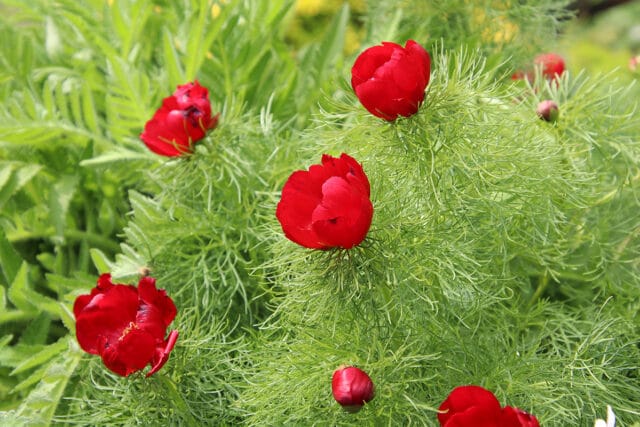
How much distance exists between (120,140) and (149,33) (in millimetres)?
223

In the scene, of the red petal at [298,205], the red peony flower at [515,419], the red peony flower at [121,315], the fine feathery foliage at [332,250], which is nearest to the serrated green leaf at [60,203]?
the fine feathery foliage at [332,250]

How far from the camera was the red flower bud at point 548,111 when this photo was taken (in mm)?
606

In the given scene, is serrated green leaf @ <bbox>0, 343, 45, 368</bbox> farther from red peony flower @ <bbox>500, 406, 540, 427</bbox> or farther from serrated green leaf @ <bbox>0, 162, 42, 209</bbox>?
red peony flower @ <bbox>500, 406, 540, 427</bbox>

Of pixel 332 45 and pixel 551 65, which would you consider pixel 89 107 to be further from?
pixel 551 65

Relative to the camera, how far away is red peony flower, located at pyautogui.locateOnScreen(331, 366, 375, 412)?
1.40ft

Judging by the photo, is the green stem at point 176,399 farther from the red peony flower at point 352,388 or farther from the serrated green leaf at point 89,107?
the serrated green leaf at point 89,107

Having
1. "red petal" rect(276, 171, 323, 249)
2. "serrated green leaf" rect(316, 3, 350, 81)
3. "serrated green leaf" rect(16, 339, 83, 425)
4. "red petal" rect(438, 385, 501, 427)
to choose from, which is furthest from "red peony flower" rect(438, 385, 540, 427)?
"serrated green leaf" rect(316, 3, 350, 81)

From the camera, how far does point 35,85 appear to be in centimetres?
88

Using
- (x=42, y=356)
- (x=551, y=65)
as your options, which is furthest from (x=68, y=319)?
(x=551, y=65)

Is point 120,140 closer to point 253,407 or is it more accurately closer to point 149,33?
point 149,33

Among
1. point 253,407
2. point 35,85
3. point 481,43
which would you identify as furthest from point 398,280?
point 35,85

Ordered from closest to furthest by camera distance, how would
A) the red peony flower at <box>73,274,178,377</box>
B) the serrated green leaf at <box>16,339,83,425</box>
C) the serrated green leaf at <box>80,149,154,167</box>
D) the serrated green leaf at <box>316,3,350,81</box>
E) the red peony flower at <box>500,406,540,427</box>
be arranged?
the red peony flower at <box>500,406,540,427</box>, the red peony flower at <box>73,274,178,377</box>, the serrated green leaf at <box>16,339,83,425</box>, the serrated green leaf at <box>80,149,154,167</box>, the serrated green leaf at <box>316,3,350,81</box>

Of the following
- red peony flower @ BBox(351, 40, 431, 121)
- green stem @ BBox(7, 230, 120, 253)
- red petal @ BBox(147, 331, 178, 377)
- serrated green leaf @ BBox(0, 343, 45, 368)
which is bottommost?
green stem @ BBox(7, 230, 120, 253)

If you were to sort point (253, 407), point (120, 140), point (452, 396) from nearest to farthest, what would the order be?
point (452, 396) → point (253, 407) → point (120, 140)
